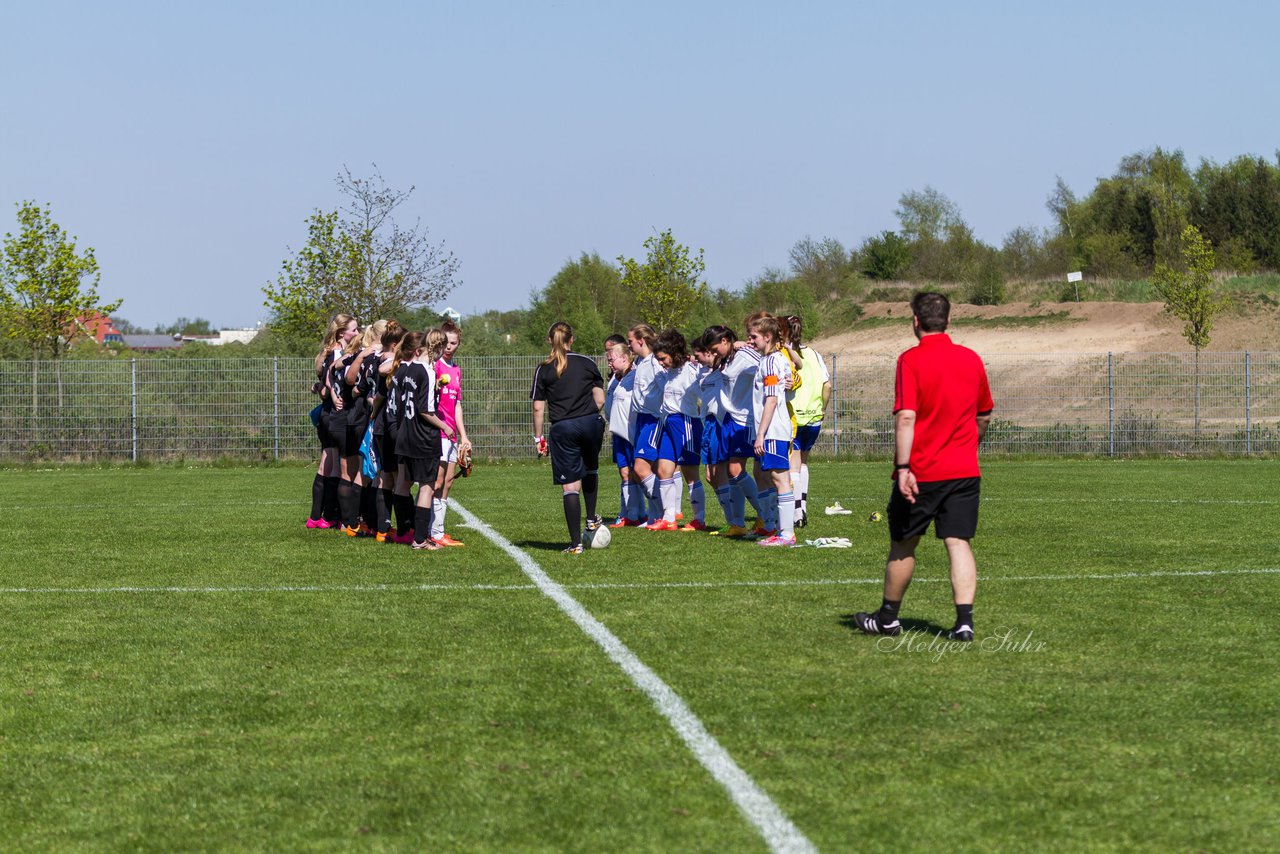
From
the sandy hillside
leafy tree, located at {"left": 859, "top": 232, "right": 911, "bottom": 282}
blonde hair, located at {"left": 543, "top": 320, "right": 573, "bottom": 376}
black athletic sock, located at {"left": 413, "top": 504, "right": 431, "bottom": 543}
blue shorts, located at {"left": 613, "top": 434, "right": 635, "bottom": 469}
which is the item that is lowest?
black athletic sock, located at {"left": 413, "top": 504, "right": 431, "bottom": 543}

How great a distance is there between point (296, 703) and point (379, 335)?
6798mm

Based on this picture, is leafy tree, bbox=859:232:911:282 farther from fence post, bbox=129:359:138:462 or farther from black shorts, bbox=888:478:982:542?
black shorts, bbox=888:478:982:542

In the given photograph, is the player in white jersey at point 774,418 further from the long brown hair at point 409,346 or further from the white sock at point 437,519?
the white sock at point 437,519

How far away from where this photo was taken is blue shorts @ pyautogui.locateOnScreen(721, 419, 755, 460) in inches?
484

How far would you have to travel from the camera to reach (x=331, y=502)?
45.4 feet

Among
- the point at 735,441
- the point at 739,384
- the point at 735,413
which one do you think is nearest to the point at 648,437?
the point at 735,441

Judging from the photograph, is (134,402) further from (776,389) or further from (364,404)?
(776,389)

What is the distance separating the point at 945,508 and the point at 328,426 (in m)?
7.22

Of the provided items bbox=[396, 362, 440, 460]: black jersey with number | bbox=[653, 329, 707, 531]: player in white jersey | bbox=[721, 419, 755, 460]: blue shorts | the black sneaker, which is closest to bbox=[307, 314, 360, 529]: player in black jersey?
bbox=[396, 362, 440, 460]: black jersey with number

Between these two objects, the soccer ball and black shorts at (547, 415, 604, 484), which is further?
the soccer ball

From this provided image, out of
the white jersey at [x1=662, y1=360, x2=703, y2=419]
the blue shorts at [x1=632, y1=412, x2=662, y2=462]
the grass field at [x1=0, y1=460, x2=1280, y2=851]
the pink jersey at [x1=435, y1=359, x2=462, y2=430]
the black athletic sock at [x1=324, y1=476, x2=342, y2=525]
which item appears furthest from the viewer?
the black athletic sock at [x1=324, y1=476, x2=342, y2=525]

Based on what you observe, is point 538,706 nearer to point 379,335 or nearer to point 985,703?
point 985,703

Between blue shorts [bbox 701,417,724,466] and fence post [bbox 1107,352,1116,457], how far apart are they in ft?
58.7

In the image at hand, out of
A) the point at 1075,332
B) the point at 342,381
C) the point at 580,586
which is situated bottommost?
the point at 580,586
